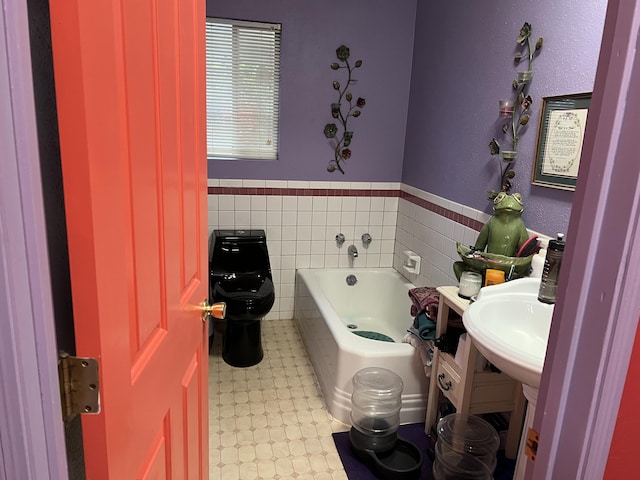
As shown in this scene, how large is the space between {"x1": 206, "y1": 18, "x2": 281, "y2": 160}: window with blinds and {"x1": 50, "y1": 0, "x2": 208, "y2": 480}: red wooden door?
2110 mm

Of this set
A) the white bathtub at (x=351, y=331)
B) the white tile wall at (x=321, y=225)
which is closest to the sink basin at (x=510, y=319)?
the white bathtub at (x=351, y=331)

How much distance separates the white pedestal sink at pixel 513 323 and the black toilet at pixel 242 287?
150 cm

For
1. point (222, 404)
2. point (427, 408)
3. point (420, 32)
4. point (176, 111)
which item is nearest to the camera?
point (176, 111)

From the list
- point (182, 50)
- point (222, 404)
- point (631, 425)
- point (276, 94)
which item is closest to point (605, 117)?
point (631, 425)

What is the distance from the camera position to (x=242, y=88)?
3.26 metres

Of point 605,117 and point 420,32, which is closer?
point 605,117

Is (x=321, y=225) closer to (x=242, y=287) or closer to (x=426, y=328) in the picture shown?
(x=242, y=287)

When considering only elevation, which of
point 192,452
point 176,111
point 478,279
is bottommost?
point 192,452

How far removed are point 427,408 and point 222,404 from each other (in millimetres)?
1088

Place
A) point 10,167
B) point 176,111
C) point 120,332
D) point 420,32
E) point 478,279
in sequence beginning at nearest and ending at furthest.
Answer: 1. point 10,167
2. point 120,332
3. point 176,111
4. point 478,279
5. point 420,32

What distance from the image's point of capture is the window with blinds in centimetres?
316

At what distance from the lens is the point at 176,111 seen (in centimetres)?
100

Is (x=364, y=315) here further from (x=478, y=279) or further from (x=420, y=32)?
(x=420, y=32)

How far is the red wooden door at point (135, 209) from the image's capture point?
59cm
